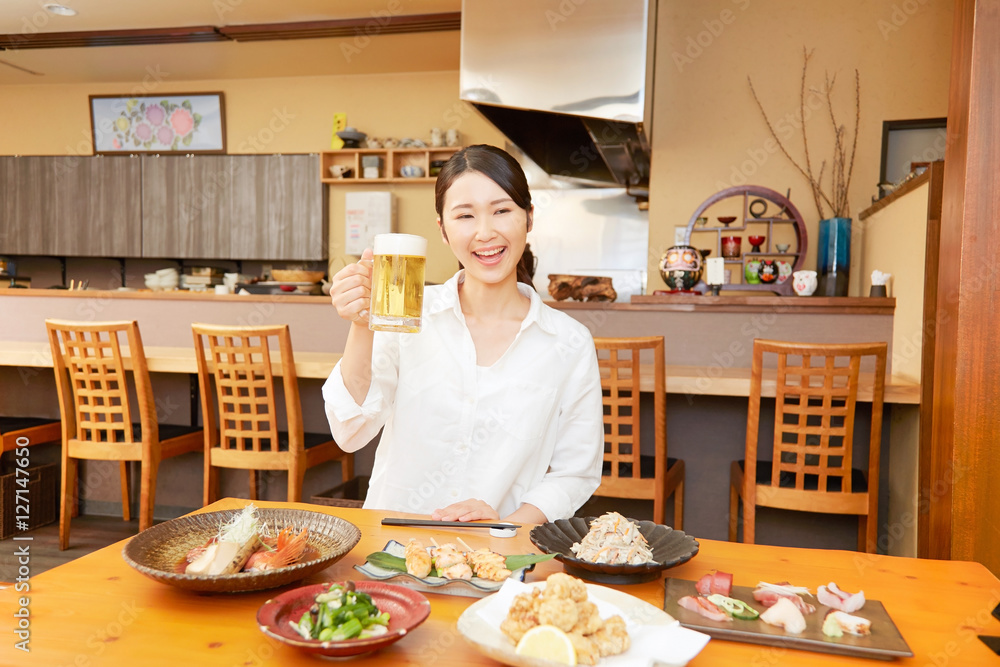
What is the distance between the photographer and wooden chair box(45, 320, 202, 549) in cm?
296

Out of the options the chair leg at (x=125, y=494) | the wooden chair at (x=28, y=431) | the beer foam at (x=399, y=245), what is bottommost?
the chair leg at (x=125, y=494)

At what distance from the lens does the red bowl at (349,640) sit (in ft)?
2.32

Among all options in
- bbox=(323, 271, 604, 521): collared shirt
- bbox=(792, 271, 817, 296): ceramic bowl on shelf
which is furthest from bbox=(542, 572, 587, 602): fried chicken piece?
bbox=(792, 271, 817, 296): ceramic bowl on shelf

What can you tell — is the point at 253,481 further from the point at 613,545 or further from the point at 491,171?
the point at 613,545

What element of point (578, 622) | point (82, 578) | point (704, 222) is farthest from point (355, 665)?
point (704, 222)

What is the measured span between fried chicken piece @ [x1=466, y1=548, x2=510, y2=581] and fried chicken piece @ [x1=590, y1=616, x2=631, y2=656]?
205 millimetres

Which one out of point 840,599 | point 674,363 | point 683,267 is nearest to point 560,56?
point 683,267

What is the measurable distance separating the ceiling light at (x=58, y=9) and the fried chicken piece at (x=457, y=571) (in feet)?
17.5

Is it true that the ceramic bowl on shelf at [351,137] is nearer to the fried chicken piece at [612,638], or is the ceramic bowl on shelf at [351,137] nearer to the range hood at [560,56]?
the range hood at [560,56]

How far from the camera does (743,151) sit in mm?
4438

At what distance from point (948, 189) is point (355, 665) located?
174 cm

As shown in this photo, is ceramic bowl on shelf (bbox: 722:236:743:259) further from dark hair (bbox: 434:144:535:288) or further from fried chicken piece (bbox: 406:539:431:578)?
fried chicken piece (bbox: 406:539:431:578)

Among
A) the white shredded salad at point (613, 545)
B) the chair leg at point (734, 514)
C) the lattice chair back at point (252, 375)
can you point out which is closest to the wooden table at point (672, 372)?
the lattice chair back at point (252, 375)

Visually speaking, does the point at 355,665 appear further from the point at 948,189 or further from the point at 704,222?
the point at 704,222
